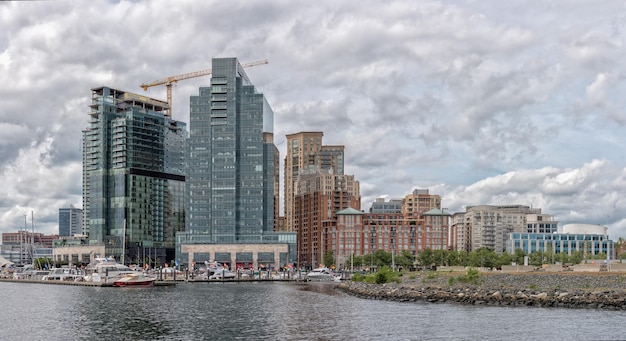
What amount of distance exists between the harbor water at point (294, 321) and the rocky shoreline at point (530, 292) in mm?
5886

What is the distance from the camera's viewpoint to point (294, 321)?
353 ft

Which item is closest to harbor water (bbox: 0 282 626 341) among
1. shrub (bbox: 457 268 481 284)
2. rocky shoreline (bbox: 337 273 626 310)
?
rocky shoreline (bbox: 337 273 626 310)

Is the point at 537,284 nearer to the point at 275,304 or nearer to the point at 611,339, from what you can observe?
the point at 275,304

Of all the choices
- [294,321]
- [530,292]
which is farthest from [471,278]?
[294,321]

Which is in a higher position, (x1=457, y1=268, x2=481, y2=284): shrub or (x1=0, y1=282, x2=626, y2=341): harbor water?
(x1=457, y1=268, x2=481, y2=284): shrub

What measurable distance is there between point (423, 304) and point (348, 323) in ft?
113

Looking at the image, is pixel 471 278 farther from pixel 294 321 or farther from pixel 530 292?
pixel 294 321

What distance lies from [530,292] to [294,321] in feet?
159

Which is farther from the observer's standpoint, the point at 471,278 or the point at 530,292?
A: the point at 471,278

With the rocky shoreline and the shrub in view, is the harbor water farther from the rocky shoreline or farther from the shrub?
the shrub

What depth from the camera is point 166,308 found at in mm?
131250

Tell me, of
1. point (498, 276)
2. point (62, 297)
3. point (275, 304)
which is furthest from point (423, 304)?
point (62, 297)

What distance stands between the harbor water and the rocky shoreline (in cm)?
589

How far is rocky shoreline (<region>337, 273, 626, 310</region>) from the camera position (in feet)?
400
